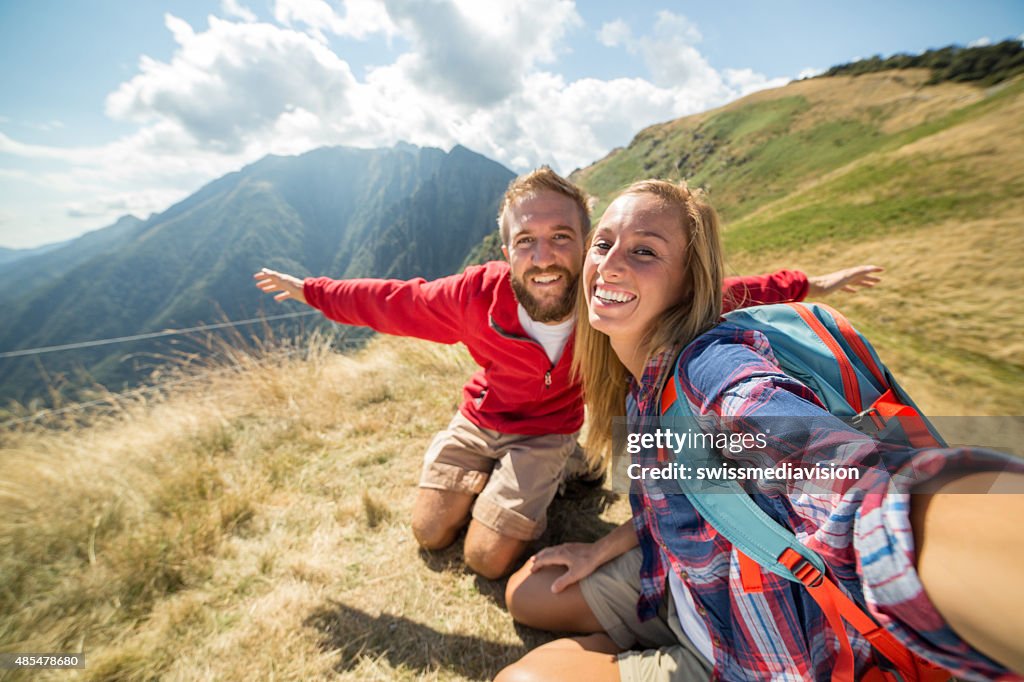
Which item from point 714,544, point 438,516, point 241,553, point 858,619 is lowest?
point 241,553

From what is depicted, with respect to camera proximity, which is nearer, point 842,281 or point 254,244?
point 842,281

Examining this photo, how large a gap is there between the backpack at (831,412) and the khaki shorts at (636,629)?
1.92 ft

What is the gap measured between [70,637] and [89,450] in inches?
80.0

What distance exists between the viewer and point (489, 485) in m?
2.76

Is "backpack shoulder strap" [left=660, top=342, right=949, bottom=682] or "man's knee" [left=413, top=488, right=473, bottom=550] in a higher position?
"backpack shoulder strap" [left=660, top=342, right=949, bottom=682]

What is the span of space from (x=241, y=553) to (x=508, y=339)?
2289mm

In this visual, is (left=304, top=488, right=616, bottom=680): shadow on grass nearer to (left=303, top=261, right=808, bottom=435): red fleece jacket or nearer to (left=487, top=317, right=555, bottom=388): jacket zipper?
(left=303, top=261, right=808, bottom=435): red fleece jacket

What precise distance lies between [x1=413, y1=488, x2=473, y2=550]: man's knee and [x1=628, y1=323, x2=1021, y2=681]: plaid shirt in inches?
54.2

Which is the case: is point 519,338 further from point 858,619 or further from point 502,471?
point 858,619

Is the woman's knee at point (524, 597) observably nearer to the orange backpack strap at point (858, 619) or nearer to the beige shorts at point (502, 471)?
the beige shorts at point (502, 471)

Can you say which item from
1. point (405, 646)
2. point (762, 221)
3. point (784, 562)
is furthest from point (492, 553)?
point (762, 221)

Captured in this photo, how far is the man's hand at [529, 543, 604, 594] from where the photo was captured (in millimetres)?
1979

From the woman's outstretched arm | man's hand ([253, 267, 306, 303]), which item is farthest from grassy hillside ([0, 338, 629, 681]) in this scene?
the woman's outstretched arm

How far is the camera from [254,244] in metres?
136
